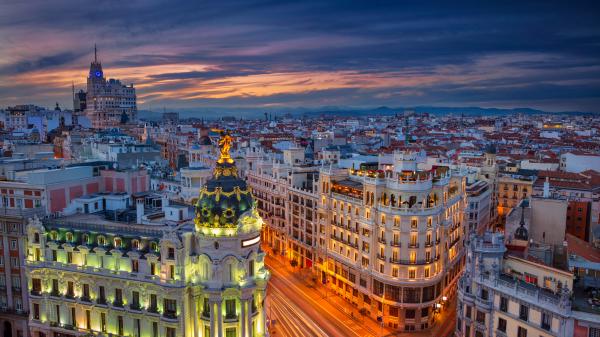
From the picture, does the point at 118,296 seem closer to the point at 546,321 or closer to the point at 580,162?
the point at 546,321

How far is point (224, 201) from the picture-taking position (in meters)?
62.8

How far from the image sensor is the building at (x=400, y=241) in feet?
282

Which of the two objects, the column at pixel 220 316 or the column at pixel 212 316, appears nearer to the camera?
the column at pixel 220 316

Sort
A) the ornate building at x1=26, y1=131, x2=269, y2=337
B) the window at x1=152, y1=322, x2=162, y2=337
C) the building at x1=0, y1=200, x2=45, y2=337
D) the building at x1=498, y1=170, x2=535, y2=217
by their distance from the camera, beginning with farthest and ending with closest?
the building at x1=498, y1=170, x2=535, y2=217 < the building at x1=0, y1=200, x2=45, y2=337 < the window at x1=152, y1=322, x2=162, y2=337 < the ornate building at x1=26, y1=131, x2=269, y2=337

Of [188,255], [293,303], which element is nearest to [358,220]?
[293,303]

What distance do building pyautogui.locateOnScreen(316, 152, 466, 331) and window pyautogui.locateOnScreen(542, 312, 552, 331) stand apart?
32088 millimetres

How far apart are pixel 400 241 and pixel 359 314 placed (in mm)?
18418

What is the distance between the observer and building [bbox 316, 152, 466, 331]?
282 feet

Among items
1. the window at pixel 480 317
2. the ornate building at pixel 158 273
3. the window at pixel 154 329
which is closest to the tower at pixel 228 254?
the ornate building at pixel 158 273

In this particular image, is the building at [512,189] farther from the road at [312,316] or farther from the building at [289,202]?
the road at [312,316]

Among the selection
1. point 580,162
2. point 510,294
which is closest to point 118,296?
point 510,294

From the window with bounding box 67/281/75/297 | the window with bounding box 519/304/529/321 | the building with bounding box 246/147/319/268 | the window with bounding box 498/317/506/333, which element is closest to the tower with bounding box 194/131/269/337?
the window with bounding box 67/281/75/297

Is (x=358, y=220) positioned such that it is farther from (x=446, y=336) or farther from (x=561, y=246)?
(x=561, y=246)

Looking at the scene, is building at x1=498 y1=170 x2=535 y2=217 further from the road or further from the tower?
the tower
